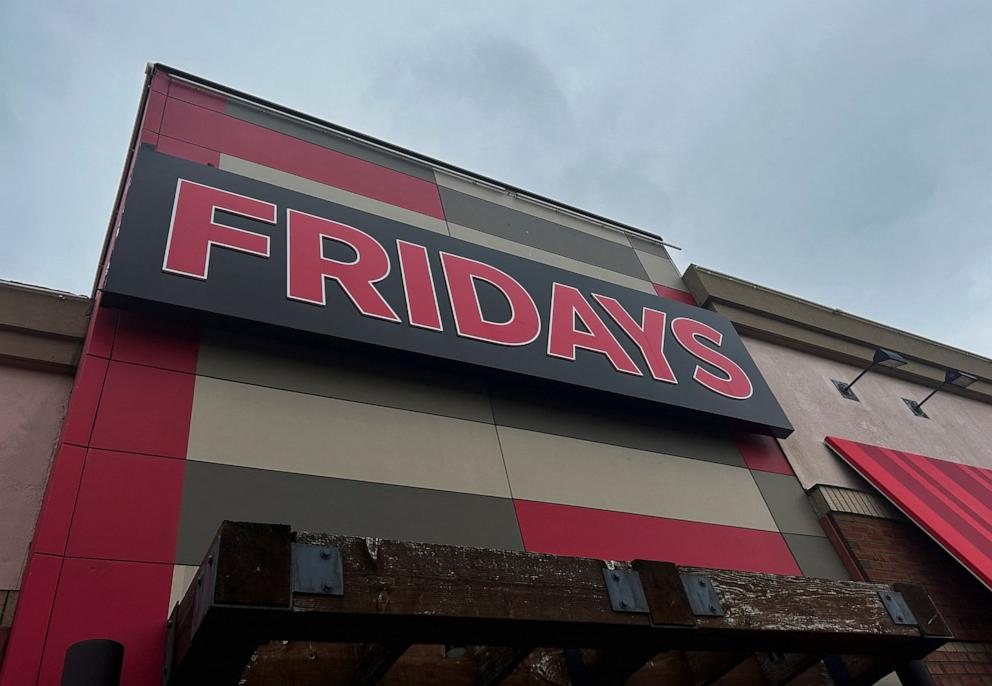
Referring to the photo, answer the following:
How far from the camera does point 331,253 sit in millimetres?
6562

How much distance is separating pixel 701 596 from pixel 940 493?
6028 millimetres

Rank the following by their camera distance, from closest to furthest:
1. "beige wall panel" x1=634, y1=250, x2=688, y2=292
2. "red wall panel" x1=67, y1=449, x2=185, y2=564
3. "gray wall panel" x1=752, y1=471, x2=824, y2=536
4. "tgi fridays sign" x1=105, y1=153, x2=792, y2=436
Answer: "red wall panel" x1=67, y1=449, x2=185, y2=564
"tgi fridays sign" x1=105, y1=153, x2=792, y2=436
"gray wall panel" x1=752, y1=471, x2=824, y2=536
"beige wall panel" x1=634, y1=250, x2=688, y2=292

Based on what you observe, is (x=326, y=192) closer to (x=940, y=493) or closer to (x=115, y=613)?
(x=115, y=613)

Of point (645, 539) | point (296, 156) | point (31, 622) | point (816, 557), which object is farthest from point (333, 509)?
point (296, 156)

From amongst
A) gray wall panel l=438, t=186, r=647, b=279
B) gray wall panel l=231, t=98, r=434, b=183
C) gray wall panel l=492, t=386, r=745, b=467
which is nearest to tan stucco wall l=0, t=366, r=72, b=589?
gray wall panel l=492, t=386, r=745, b=467

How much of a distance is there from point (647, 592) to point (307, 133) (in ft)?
24.6

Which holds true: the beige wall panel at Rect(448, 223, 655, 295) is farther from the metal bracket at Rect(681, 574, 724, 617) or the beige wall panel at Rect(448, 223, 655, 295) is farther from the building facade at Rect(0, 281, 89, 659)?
the metal bracket at Rect(681, 574, 724, 617)

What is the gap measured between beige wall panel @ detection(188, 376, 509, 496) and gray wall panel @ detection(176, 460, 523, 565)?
3.9 inches

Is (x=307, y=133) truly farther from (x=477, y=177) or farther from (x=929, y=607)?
(x=929, y=607)

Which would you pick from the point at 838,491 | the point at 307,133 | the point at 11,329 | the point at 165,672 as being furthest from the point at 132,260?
the point at 838,491

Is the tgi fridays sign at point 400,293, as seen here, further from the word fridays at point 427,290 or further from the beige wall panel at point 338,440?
the beige wall panel at point 338,440

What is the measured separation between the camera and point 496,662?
3.73 m

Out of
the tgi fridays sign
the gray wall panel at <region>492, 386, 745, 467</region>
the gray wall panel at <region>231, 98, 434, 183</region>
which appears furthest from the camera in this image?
the gray wall panel at <region>231, 98, 434, 183</region>

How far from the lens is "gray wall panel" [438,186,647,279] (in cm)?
930
